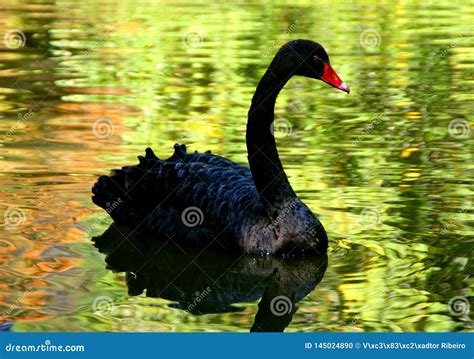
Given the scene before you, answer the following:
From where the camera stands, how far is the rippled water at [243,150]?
20.0 feet

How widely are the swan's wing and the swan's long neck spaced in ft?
0.44

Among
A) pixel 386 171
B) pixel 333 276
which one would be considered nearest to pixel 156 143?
pixel 386 171

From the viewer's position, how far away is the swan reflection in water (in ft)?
20.3

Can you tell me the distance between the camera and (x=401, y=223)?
24.6ft

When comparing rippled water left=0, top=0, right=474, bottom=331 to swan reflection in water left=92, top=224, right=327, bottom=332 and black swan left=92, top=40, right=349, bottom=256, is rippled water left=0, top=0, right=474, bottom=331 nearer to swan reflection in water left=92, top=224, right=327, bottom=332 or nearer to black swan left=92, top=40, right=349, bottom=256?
swan reflection in water left=92, top=224, right=327, bottom=332

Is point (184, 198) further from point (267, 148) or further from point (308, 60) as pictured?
point (308, 60)

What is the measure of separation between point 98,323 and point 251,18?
49.9 ft

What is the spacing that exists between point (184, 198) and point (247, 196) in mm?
406

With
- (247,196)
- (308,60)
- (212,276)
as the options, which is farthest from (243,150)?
(212,276)

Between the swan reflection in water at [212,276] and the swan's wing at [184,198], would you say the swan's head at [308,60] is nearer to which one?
the swan's wing at [184,198]

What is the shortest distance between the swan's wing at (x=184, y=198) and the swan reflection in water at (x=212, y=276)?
0.13 metres

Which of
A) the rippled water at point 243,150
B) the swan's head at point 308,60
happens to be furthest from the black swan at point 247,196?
the rippled water at point 243,150

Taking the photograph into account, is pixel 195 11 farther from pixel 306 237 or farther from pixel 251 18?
pixel 306 237
